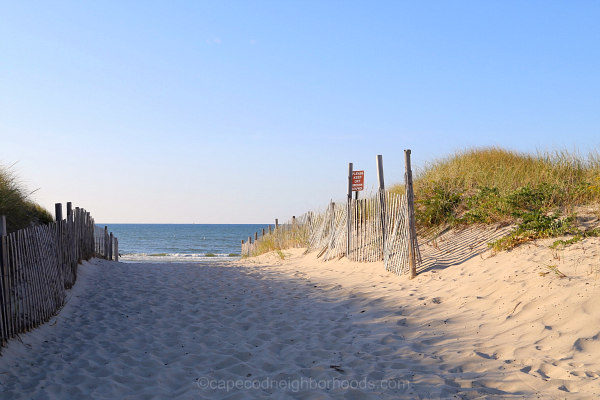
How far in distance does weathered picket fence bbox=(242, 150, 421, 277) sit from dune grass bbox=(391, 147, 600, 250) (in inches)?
46.5

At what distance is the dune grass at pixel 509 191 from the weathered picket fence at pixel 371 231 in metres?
1.18

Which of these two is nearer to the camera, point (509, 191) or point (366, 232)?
point (509, 191)

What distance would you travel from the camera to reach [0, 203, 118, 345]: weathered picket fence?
4.58 metres

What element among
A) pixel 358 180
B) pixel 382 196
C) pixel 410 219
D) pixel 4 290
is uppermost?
pixel 358 180

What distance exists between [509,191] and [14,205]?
8865 millimetres

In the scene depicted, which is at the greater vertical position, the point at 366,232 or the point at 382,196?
the point at 382,196

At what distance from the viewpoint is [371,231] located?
9422mm

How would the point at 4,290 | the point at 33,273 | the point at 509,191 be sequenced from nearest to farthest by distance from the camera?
the point at 4,290
the point at 33,273
the point at 509,191

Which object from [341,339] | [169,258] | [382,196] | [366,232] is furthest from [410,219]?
A: [169,258]

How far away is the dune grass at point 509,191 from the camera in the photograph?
23.6ft

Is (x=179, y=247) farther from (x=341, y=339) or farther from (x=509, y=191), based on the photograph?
(x=341, y=339)

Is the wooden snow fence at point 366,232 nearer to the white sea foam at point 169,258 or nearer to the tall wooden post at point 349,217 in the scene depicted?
the tall wooden post at point 349,217

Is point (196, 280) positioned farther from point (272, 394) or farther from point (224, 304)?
point (272, 394)

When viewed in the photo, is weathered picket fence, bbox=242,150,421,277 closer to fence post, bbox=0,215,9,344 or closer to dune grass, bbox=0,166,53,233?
fence post, bbox=0,215,9,344
